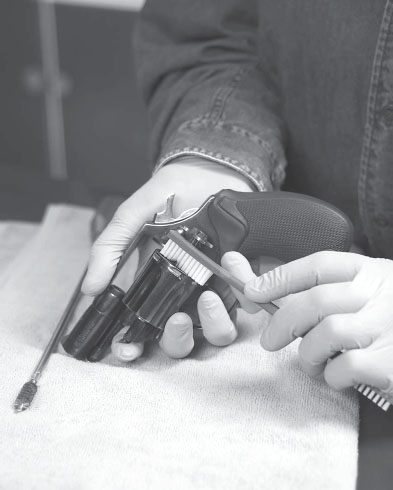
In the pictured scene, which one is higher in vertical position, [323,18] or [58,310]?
[323,18]

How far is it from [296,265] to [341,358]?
0.10m

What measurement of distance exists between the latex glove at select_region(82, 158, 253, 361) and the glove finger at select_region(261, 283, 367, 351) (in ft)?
0.17

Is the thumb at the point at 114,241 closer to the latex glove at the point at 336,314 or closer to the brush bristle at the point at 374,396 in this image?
the latex glove at the point at 336,314

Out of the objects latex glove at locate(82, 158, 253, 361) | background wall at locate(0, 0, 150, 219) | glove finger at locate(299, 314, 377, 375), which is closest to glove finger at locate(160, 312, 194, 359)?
latex glove at locate(82, 158, 253, 361)

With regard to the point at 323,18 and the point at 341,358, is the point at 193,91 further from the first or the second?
the point at 341,358

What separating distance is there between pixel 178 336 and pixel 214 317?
0.04 metres

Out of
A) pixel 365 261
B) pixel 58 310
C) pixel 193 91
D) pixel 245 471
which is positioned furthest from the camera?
pixel 193 91

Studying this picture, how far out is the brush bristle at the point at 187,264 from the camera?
61cm

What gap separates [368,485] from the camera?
19.7 inches

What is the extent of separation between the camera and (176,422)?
21.3 inches

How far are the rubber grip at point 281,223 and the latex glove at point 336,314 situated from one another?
0.02 m

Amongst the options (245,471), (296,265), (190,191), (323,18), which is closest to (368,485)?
(245,471)

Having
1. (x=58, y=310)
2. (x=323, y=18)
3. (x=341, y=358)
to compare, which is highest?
(x=323, y=18)

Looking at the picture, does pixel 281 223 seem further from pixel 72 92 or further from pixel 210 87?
pixel 72 92
